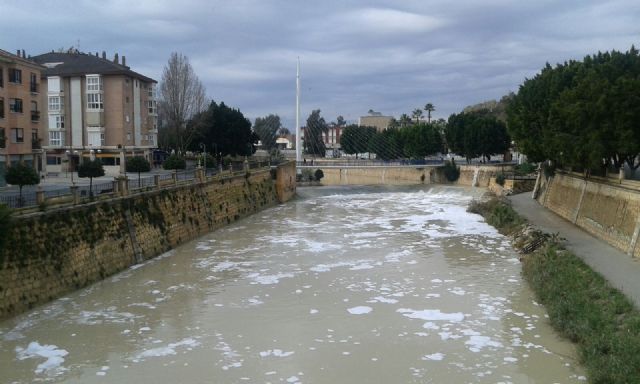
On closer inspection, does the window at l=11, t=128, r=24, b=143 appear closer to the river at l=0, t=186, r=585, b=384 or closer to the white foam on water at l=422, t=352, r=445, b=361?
the river at l=0, t=186, r=585, b=384

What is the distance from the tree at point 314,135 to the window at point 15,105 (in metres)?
86.0

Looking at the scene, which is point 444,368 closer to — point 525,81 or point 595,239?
point 595,239

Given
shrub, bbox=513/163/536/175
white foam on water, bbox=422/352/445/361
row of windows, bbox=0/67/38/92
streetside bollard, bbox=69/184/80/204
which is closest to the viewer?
white foam on water, bbox=422/352/445/361

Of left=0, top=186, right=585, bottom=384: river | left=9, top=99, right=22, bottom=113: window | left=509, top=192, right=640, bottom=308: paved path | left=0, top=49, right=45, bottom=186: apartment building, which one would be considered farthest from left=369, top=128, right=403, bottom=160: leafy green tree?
left=0, top=186, right=585, bottom=384: river

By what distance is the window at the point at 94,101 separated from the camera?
5319 centimetres

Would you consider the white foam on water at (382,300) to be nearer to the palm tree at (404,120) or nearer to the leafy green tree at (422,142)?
the leafy green tree at (422,142)

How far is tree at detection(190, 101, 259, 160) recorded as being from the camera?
68.5m

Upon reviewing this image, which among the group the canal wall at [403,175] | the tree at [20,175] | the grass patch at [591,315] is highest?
the tree at [20,175]

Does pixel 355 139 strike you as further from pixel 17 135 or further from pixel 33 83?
pixel 17 135

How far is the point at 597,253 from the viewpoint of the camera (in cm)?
2467

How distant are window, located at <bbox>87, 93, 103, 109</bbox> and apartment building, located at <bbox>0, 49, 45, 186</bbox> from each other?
11.1m

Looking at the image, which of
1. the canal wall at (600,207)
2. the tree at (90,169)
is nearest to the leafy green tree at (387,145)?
the canal wall at (600,207)

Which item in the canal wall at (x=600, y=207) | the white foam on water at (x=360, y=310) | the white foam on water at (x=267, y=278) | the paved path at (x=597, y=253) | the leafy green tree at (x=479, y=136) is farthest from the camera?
the leafy green tree at (x=479, y=136)

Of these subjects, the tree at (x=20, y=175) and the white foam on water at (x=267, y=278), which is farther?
the tree at (x=20, y=175)
